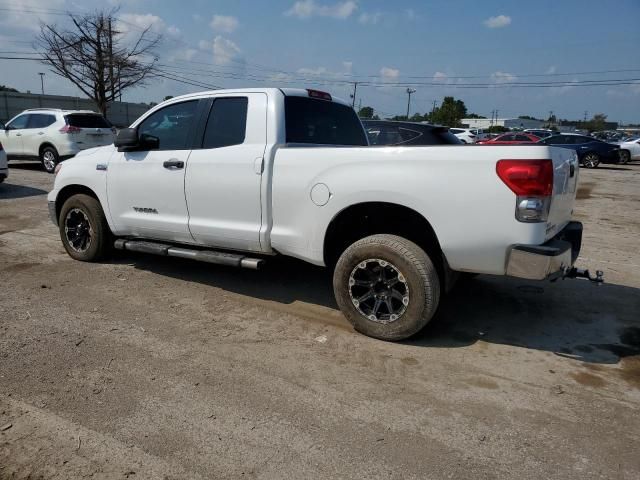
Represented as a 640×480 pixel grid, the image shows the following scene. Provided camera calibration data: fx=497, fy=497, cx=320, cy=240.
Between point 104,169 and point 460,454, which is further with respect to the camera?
point 104,169

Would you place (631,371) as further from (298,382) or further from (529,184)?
(298,382)

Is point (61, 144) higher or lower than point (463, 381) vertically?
higher

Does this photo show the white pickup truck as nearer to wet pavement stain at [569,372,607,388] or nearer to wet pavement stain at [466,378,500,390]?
wet pavement stain at [466,378,500,390]

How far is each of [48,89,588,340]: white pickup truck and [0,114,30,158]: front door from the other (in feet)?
36.5

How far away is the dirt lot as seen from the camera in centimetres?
257

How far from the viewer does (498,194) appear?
329cm

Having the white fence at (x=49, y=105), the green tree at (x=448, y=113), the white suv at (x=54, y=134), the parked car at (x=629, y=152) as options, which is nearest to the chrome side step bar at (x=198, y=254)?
the white suv at (x=54, y=134)

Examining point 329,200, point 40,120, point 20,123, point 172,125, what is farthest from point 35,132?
point 329,200

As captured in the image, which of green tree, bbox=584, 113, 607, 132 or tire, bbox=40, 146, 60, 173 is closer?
tire, bbox=40, 146, 60, 173

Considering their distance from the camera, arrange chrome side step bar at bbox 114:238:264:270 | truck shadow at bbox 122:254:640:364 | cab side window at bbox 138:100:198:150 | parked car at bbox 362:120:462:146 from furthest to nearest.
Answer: parked car at bbox 362:120:462:146, cab side window at bbox 138:100:198:150, chrome side step bar at bbox 114:238:264:270, truck shadow at bbox 122:254:640:364

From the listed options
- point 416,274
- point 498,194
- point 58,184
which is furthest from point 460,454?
point 58,184

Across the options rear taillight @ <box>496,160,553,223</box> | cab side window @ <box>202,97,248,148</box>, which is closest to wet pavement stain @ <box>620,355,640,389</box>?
rear taillight @ <box>496,160,553,223</box>

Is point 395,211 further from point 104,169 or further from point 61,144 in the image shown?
point 61,144

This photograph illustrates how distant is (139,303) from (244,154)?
173 cm
